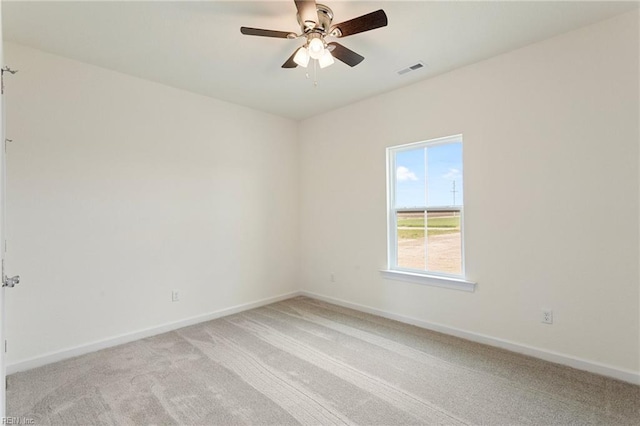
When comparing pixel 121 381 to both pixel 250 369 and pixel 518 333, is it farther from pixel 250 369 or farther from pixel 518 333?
pixel 518 333

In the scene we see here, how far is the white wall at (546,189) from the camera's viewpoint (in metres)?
2.32

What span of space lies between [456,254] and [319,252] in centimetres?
195

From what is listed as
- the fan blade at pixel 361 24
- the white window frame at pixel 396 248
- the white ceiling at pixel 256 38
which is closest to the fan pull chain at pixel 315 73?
the white ceiling at pixel 256 38

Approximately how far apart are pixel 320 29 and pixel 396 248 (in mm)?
2528

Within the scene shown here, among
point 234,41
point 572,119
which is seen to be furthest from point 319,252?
point 572,119

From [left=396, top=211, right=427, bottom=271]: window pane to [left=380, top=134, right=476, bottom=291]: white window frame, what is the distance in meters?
0.05

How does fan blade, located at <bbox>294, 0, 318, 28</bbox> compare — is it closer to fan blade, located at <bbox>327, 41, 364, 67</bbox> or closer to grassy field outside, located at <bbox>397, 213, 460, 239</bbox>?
fan blade, located at <bbox>327, 41, 364, 67</bbox>

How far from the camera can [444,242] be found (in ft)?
10.9

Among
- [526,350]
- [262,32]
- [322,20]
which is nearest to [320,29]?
[322,20]

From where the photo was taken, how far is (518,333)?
2.78 metres

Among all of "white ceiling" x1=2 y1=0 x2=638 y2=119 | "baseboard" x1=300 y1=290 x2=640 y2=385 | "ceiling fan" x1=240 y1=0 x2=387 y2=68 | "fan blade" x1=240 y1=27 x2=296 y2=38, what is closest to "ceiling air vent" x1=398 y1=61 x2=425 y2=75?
"white ceiling" x1=2 y1=0 x2=638 y2=119

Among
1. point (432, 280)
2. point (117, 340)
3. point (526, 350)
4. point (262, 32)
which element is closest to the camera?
point (262, 32)

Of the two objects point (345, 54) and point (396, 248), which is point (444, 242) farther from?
point (345, 54)

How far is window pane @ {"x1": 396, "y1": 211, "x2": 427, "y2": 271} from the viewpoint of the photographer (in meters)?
3.52
